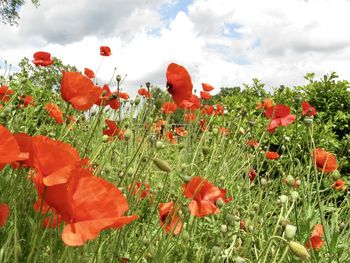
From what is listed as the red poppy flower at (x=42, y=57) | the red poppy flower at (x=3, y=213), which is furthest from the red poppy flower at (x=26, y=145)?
the red poppy flower at (x=42, y=57)

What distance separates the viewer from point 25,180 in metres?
1.60

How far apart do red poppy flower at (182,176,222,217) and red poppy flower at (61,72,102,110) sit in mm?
436

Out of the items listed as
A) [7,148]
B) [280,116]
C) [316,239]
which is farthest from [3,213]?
[280,116]

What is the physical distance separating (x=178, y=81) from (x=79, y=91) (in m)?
0.34

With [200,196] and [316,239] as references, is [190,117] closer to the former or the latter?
[316,239]

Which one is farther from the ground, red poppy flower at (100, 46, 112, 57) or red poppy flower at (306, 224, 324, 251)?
red poppy flower at (100, 46, 112, 57)

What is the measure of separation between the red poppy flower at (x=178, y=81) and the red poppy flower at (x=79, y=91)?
256 millimetres

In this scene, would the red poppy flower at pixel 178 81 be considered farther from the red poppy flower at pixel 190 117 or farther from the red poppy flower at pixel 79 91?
the red poppy flower at pixel 190 117

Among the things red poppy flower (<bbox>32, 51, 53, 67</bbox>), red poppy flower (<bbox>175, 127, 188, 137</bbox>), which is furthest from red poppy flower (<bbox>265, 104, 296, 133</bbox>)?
red poppy flower (<bbox>175, 127, 188, 137</bbox>)

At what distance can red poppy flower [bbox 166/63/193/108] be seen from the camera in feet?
4.94

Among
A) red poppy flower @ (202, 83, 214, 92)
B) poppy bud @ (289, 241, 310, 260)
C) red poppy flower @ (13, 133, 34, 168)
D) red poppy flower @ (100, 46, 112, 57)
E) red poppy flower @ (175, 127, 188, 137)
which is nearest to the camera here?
red poppy flower @ (13, 133, 34, 168)

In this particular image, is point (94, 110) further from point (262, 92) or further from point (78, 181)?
point (262, 92)

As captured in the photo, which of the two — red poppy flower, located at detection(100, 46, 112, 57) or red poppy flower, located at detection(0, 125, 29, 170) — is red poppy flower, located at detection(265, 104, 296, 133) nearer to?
red poppy flower, located at detection(100, 46, 112, 57)

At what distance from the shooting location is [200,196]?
167 cm
